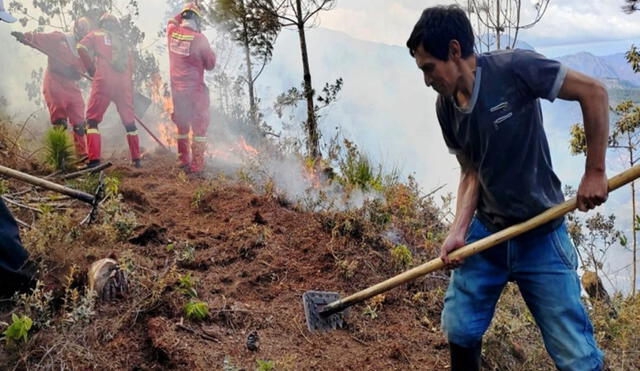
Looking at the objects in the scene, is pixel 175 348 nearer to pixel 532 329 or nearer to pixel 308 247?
pixel 308 247

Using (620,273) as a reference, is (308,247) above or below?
above

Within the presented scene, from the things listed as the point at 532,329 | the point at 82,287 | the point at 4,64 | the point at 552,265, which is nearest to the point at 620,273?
the point at 532,329

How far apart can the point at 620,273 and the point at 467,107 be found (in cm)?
481

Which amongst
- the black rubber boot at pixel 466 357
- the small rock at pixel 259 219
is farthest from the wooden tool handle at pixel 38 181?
the black rubber boot at pixel 466 357

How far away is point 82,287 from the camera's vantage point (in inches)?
139

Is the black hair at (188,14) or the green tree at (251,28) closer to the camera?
the black hair at (188,14)

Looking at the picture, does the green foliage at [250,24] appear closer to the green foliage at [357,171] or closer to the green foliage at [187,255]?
the green foliage at [357,171]

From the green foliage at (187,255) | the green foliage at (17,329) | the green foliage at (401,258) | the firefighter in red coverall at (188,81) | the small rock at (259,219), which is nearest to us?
the green foliage at (17,329)

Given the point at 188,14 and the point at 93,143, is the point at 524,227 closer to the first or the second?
the point at 93,143

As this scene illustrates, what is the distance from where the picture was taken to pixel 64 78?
726 cm

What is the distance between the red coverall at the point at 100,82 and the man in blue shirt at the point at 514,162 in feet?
19.0

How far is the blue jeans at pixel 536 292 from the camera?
2.36 meters

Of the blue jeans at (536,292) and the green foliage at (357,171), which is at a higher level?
the green foliage at (357,171)

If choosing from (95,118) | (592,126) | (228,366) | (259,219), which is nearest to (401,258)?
(259,219)
